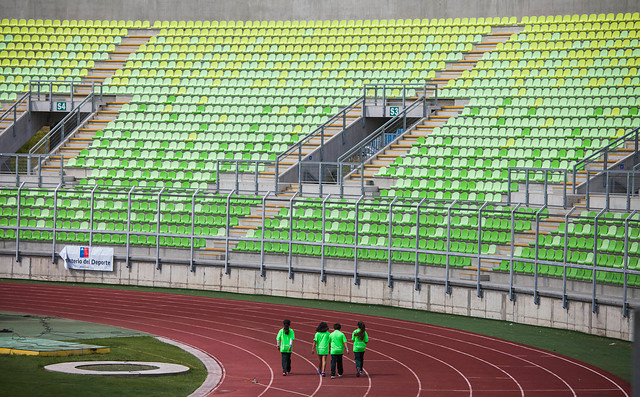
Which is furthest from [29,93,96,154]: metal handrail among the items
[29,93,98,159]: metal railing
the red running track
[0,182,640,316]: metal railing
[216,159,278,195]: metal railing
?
the red running track

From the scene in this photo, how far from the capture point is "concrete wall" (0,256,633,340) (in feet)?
69.4

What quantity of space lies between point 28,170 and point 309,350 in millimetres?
14653

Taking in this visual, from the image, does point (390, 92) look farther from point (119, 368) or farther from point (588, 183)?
point (119, 368)

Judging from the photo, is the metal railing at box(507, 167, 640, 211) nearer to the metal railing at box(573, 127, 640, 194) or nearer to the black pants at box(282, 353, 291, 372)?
the metal railing at box(573, 127, 640, 194)

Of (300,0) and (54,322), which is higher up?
(300,0)

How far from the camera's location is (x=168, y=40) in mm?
39844

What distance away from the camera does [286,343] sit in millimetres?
16297

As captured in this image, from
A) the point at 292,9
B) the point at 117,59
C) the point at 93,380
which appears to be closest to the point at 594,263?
the point at 93,380

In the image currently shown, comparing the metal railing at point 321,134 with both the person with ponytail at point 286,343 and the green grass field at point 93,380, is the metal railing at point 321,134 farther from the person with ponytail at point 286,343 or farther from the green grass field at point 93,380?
the person with ponytail at point 286,343

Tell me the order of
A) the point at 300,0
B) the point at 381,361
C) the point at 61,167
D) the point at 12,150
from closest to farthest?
1. the point at 381,361
2. the point at 61,167
3. the point at 12,150
4. the point at 300,0

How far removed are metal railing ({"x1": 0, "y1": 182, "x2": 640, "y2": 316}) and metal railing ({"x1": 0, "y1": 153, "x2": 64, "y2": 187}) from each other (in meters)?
0.76

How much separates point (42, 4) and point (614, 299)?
100 ft

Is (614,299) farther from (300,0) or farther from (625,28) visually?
(300,0)

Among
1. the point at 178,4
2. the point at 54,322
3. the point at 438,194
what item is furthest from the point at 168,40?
the point at 54,322
